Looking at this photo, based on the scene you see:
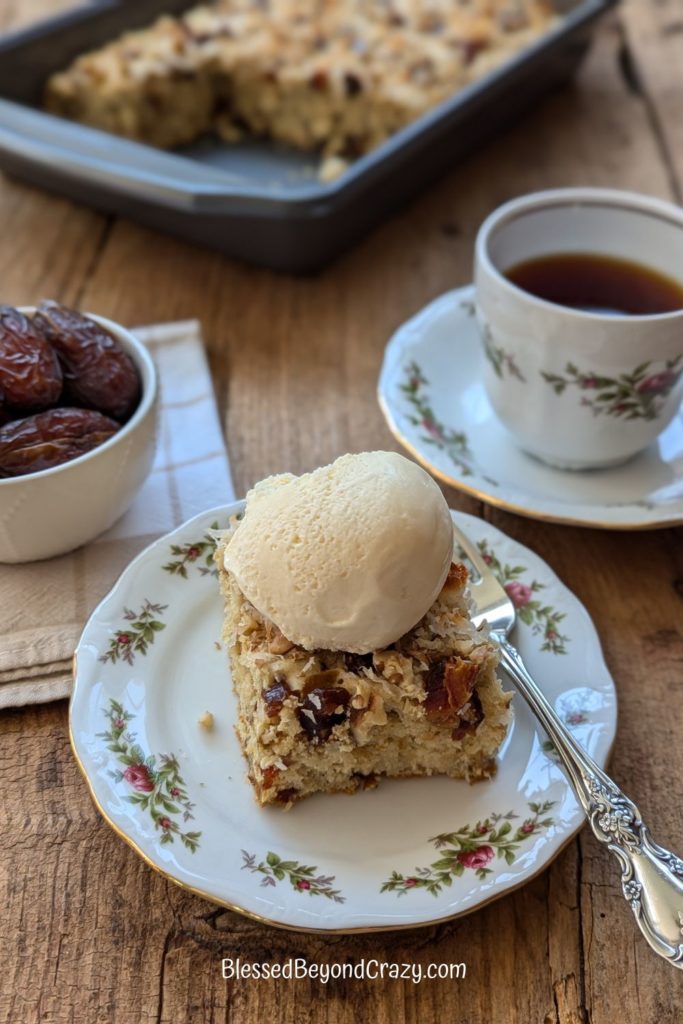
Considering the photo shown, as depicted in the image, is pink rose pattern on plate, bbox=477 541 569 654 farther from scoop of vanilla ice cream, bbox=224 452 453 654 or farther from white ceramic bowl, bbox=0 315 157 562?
white ceramic bowl, bbox=0 315 157 562

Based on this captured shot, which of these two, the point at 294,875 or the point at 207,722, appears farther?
the point at 207,722

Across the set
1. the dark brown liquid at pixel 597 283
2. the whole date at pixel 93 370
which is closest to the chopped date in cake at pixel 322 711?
the whole date at pixel 93 370

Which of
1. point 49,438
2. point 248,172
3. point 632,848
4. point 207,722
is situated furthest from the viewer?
point 248,172

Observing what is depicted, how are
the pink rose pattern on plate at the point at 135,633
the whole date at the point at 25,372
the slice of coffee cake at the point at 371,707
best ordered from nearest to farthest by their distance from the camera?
the slice of coffee cake at the point at 371,707
the pink rose pattern on plate at the point at 135,633
the whole date at the point at 25,372

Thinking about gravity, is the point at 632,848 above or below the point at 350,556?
below

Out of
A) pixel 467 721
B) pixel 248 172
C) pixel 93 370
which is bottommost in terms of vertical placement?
pixel 248 172

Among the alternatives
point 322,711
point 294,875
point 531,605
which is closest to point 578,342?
point 531,605

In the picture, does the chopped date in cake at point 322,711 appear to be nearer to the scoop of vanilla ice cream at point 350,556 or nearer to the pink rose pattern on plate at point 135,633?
Answer: the scoop of vanilla ice cream at point 350,556

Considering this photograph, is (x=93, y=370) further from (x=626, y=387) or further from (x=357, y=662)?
(x=626, y=387)
